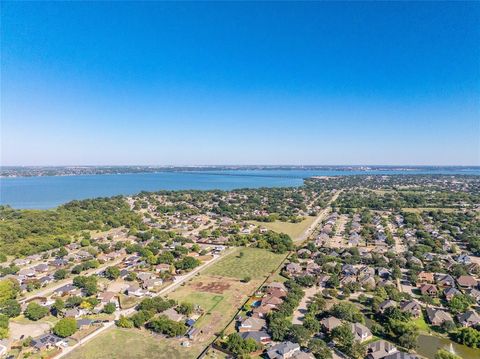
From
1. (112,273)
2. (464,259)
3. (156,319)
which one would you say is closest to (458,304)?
(464,259)

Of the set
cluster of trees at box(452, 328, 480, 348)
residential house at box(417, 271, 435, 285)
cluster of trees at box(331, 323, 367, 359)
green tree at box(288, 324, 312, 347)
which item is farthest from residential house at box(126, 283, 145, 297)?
residential house at box(417, 271, 435, 285)

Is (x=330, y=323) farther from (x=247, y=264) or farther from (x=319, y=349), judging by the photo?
(x=247, y=264)

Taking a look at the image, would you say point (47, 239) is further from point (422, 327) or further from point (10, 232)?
point (422, 327)

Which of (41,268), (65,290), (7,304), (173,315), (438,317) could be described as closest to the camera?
(438,317)

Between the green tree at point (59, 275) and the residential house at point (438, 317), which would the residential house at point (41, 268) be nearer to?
the green tree at point (59, 275)

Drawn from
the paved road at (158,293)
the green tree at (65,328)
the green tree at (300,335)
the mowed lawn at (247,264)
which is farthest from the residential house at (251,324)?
the green tree at (65,328)

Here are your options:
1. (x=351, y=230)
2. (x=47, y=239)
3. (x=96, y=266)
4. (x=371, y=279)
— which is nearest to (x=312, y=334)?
(x=371, y=279)
